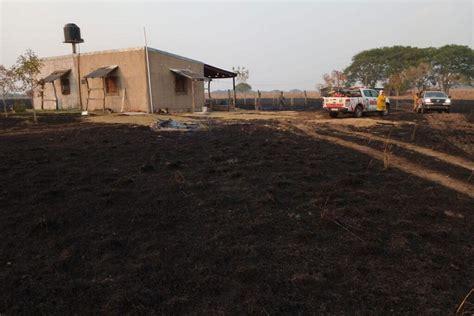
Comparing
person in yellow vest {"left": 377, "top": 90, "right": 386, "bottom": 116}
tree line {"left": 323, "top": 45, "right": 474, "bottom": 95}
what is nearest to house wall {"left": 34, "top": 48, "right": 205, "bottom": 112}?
person in yellow vest {"left": 377, "top": 90, "right": 386, "bottom": 116}

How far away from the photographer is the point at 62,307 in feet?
9.66

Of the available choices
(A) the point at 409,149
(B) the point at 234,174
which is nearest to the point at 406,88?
(A) the point at 409,149

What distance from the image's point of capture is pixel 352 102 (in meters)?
19.8

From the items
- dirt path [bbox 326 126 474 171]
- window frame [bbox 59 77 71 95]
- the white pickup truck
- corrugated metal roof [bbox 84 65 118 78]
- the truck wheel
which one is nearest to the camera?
dirt path [bbox 326 126 474 171]

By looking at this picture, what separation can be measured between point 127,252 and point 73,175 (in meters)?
4.03

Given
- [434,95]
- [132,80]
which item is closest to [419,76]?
[434,95]

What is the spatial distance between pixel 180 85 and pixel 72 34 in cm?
883

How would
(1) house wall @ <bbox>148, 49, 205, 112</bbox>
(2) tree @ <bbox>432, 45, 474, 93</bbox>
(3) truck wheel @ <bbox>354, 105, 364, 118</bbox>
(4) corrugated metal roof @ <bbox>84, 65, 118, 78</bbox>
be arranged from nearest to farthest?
(3) truck wheel @ <bbox>354, 105, 364, 118</bbox>
(4) corrugated metal roof @ <bbox>84, 65, 118, 78</bbox>
(1) house wall @ <bbox>148, 49, 205, 112</bbox>
(2) tree @ <bbox>432, 45, 474, 93</bbox>

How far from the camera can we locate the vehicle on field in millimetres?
24484

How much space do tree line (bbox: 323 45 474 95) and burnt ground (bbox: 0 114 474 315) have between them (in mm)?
57433

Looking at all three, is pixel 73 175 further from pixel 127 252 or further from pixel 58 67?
pixel 58 67

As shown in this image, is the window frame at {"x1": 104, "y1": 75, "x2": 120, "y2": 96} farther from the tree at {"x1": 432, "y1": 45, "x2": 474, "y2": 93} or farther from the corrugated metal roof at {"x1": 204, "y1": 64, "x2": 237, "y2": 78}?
the tree at {"x1": 432, "y1": 45, "x2": 474, "y2": 93}

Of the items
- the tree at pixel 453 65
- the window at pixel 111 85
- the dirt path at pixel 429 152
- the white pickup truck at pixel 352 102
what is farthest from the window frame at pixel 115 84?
the tree at pixel 453 65

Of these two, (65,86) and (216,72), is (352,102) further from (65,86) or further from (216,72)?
(65,86)
